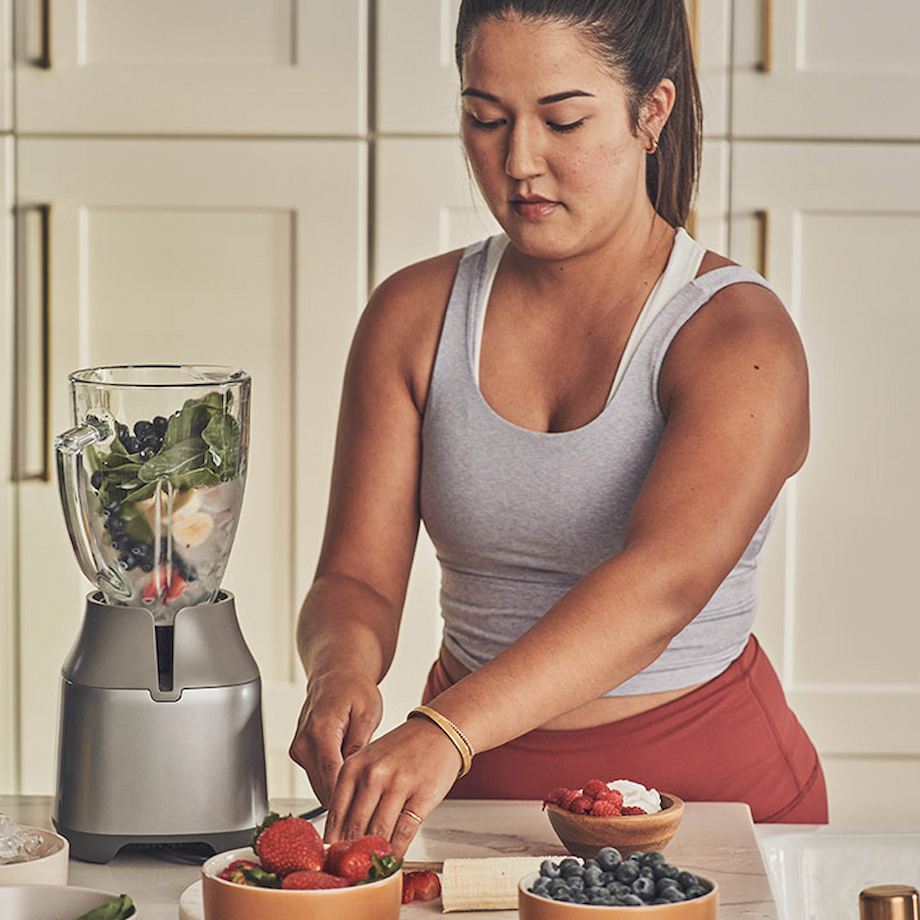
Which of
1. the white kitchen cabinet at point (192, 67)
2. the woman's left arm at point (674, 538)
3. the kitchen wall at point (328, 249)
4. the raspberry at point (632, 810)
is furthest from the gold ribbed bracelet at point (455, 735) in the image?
the white kitchen cabinet at point (192, 67)

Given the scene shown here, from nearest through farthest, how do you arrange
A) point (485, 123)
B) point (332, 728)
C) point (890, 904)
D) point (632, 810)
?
point (890, 904)
point (632, 810)
point (332, 728)
point (485, 123)

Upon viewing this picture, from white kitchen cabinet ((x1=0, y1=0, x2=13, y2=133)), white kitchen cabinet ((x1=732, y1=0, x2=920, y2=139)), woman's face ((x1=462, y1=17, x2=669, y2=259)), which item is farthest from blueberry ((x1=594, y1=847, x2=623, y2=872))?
white kitchen cabinet ((x1=0, y1=0, x2=13, y2=133))

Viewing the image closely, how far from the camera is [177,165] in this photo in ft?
7.02

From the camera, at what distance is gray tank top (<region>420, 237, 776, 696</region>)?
1.32 m

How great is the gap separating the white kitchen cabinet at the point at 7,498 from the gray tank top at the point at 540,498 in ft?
3.12

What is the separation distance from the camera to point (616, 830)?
1009 millimetres

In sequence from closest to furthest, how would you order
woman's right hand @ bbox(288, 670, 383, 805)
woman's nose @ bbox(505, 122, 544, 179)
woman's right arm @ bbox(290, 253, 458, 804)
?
woman's right hand @ bbox(288, 670, 383, 805) → woman's nose @ bbox(505, 122, 544, 179) → woman's right arm @ bbox(290, 253, 458, 804)

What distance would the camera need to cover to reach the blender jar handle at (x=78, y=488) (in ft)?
3.59

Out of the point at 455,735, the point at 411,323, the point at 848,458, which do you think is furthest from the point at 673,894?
the point at 848,458

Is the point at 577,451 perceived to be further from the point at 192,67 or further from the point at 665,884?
the point at 192,67

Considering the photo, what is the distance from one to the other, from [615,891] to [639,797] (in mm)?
230

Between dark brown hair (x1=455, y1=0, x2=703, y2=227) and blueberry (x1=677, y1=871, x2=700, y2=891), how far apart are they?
0.68 metres

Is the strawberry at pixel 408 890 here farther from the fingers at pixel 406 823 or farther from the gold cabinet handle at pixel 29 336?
the gold cabinet handle at pixel 29 336

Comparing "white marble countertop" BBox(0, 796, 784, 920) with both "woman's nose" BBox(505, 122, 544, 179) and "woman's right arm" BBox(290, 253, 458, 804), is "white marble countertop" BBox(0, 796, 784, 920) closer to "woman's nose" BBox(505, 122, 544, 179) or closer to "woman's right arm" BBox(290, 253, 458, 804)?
"woman's right arm" BBox(290, 253, 458, 804)
